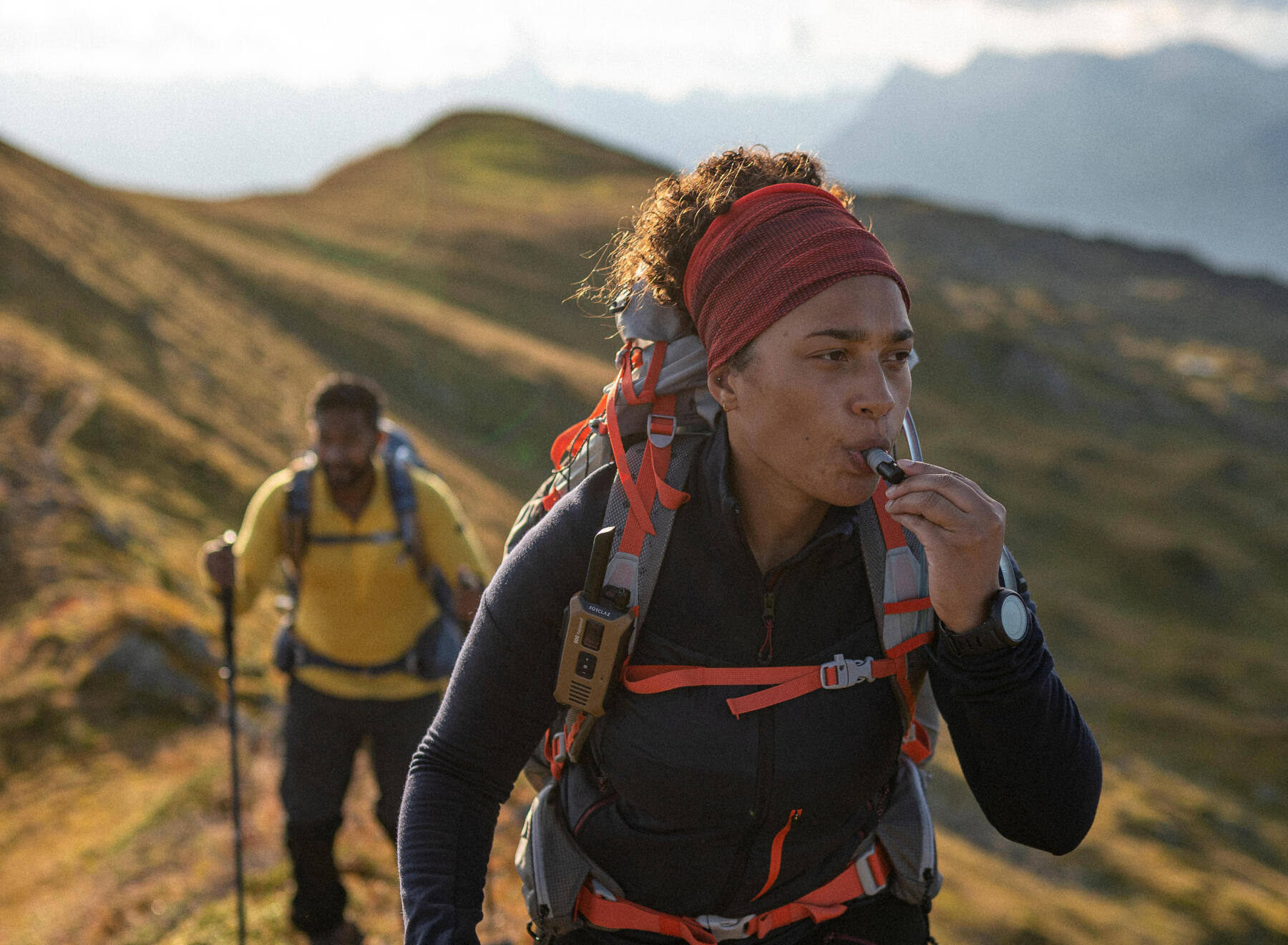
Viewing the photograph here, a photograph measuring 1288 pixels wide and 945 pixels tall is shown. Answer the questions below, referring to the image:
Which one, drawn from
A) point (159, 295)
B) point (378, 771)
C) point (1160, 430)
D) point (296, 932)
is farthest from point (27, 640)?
point (1160, 430)

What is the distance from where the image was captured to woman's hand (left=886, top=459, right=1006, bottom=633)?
2596 mm

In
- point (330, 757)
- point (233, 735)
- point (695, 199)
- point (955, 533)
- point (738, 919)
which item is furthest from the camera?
point (233, 735)

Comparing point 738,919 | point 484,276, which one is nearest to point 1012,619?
point 738,919

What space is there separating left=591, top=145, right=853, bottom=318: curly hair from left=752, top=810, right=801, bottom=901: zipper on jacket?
5.51 feet

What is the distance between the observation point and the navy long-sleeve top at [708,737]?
285 cm

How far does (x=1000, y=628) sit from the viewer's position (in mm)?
2658

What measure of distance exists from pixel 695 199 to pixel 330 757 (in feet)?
16.5

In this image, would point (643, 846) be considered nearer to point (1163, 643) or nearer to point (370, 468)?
point (370, 468)

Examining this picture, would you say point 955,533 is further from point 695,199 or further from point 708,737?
point 695,199

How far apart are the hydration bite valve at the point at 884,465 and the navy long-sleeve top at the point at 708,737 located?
0.87 ft

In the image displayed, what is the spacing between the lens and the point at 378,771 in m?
6.77

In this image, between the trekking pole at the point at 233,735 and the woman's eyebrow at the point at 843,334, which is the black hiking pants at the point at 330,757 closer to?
the trekking pole at the point at 233,735

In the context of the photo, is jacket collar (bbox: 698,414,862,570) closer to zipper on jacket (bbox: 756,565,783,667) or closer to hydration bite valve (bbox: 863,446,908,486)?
zipper on jacket (bbox: 756,565,783,667)

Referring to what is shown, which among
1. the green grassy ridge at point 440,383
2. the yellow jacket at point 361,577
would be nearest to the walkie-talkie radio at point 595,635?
the yellow jacket at point 361,577
